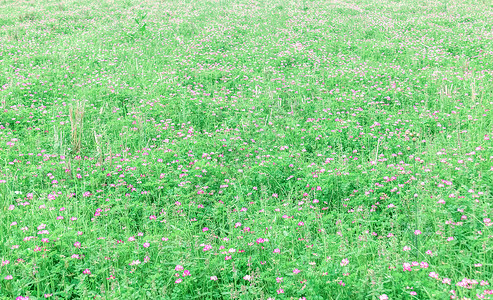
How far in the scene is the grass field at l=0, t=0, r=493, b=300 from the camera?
2877 mm

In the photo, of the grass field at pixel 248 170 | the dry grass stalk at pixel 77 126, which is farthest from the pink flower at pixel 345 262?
the dry grass stalk at pixel 77 126

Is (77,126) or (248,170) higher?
(77,126)

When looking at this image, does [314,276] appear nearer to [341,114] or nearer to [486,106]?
[341,114]

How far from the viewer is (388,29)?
39.8 feet

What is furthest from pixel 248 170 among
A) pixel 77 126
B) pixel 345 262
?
pixel 77 126

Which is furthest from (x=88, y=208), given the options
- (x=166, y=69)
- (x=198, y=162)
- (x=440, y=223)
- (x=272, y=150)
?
(x=166, y=69)

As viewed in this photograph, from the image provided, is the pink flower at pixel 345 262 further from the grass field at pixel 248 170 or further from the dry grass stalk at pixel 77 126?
the dry grass stalk at pixel 77 126

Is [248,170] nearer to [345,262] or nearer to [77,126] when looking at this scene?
[345,262]

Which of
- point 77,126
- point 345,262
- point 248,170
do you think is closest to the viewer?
point 345,262

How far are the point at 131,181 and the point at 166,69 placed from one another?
4.63 meters

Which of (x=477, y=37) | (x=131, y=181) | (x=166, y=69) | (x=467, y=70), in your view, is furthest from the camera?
(x=477, y=37)

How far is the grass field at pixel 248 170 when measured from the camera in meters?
2.88

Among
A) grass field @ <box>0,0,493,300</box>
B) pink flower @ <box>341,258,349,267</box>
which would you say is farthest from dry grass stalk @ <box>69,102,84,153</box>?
pink flower @ <box>341,258,349,267</box>

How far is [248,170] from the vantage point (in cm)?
449
